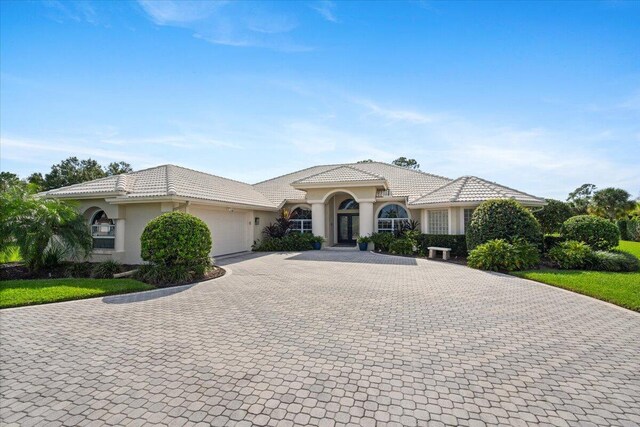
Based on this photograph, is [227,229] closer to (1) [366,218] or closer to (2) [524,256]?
(1) [366,218]

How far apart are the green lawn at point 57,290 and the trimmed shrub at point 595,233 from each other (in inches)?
728

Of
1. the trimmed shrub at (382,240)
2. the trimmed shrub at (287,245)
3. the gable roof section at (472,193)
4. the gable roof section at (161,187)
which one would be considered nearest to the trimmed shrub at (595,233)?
the gable roof section at (472,193)

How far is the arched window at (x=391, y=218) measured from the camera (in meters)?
21.4

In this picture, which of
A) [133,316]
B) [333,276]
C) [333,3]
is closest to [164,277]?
[133,316]

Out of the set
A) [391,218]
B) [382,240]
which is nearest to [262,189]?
[391,218]

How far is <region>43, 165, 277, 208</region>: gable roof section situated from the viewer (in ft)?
49.3

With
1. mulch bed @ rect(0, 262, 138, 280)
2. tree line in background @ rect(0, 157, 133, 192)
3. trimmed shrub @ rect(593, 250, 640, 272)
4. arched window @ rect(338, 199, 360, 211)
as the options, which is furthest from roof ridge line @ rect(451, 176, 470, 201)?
tree line in background @ rect(0, 157, 133, 192)

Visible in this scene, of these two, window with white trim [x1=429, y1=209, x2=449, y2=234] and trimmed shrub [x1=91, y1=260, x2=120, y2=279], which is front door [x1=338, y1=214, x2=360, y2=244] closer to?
window with white trim [x1=429, y1=209, x2=449, y2=234]

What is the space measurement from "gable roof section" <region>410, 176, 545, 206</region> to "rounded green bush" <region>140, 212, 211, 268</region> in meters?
13.1

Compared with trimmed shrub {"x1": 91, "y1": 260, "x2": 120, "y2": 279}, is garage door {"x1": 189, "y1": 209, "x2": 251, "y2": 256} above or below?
above

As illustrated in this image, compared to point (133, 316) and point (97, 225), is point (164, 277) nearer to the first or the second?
point (133, 316)

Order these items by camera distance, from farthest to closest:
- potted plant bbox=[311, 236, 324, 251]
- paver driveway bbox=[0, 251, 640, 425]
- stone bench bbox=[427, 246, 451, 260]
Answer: potted plant bbox=[311, 236, 324, 251] → stone bench bbox=[427, 246, 451, 260] → paver driveway bbox=[0, 251, 640, 425]

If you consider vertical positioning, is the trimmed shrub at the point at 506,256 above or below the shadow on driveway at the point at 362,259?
above

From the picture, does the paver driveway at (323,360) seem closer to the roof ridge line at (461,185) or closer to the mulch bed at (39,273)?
the mulch bed at (39,273)
